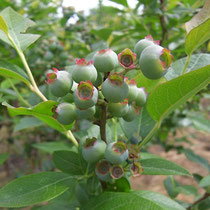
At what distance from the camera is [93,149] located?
0.71 m

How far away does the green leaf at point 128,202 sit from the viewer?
0.67 metres

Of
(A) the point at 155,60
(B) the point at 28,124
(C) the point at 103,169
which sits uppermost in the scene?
(A) the point at 155,60

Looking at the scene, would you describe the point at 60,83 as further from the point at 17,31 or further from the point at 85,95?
the point at 17,31

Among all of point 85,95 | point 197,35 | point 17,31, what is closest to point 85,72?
point 85,95

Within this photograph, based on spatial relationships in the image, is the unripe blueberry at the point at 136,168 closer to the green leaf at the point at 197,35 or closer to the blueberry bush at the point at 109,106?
the blueberry bush at the point at 109,106

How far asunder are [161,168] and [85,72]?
361mm

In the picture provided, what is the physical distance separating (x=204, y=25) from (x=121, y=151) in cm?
37

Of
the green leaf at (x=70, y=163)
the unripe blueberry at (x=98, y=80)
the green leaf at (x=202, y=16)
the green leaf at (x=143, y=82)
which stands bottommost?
the green leaf at (x=70, y=163)

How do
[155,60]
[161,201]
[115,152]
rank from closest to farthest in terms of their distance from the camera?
1. [155,60]
2. [115,152]
3. [161,201]

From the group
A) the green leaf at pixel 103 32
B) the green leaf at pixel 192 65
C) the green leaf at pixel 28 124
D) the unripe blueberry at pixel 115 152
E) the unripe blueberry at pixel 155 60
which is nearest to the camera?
the unripe blueberry at pixel 155 60

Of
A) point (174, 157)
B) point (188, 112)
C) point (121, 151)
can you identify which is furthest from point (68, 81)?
point (174, 157)

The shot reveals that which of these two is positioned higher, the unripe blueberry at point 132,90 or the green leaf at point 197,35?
the green leaf at point 197,35

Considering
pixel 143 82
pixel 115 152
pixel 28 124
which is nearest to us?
Result: pixel 115 152


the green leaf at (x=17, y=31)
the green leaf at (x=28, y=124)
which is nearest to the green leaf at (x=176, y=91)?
the green leaf at (x=17, y=31)
